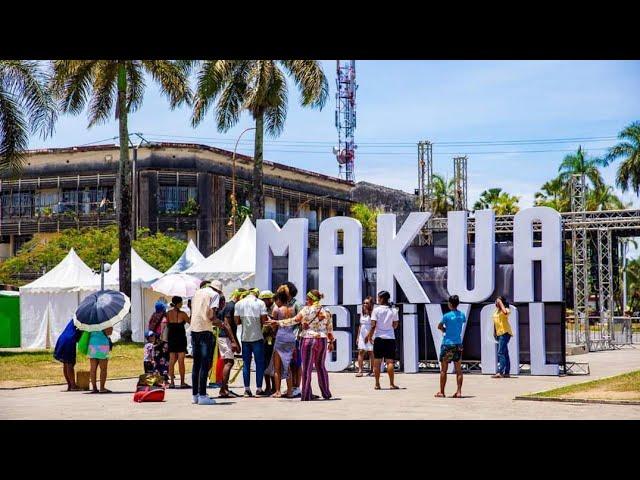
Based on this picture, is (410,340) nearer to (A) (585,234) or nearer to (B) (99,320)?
(B) (99,320)

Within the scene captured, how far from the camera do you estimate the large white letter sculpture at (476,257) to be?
2219 centimetres

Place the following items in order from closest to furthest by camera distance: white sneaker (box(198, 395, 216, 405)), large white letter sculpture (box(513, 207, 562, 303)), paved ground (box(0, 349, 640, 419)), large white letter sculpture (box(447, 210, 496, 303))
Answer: paved ground (box(0, 349, 640, 419)) < white sneaker (box(198, 395, 216, 405)) < large white letter sculpture (box(513, 207, 562, 303)) < large white letter sculpture (box(447, 210, 496, 303))

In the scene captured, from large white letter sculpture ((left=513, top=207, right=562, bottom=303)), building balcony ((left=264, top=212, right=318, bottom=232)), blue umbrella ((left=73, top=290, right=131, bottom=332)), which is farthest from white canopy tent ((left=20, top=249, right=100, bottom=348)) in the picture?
building balcony ((left=264, top=212, right=318, bottom=232))

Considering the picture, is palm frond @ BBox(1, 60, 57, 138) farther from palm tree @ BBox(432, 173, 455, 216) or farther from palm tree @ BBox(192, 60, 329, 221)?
palm tree @ BBox(432, 173, 455, 216)

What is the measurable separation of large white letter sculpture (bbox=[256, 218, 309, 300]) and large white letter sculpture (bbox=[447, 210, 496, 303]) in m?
3.28

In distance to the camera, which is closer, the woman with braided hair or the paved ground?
the paved ground

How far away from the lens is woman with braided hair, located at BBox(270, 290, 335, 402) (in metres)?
15.9

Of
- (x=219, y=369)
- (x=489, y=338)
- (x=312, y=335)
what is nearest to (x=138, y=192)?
(x=489, y=338)

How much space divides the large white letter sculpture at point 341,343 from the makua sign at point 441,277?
0.07 ft

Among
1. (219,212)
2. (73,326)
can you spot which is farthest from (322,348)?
(219,212)

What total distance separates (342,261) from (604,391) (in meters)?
8.37

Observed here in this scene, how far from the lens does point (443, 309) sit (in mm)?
22688
